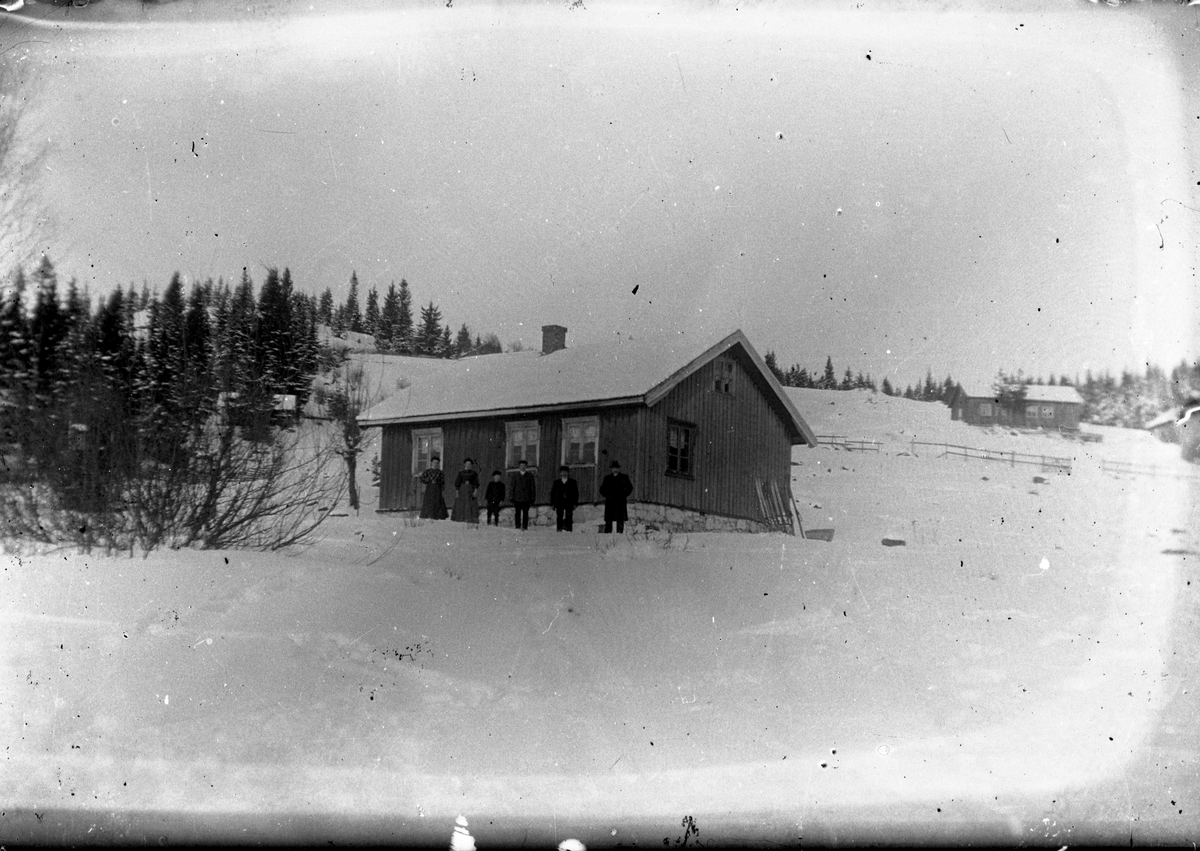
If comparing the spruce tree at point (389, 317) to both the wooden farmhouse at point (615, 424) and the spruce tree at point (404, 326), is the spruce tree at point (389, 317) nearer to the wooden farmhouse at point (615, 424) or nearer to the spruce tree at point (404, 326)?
the spruce tree at point (404, 326)

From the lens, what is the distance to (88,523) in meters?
3.88

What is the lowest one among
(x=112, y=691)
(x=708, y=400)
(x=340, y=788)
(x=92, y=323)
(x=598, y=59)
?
(x=340, y=788)

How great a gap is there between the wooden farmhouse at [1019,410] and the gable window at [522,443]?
1.72 metres

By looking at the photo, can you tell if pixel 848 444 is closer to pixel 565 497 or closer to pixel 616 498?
pixel 616 498

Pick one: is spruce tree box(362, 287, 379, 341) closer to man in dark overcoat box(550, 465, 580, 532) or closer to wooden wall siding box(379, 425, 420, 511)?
wooden wall siding box(379, 425, 420, 511)

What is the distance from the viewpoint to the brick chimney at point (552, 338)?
12.4 feet

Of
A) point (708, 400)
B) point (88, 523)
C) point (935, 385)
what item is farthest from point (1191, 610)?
point (88, 523)

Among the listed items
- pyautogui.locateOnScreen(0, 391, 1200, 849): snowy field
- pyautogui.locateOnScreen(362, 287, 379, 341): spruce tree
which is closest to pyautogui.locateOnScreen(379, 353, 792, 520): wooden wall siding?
pyautogui.locateOnScreen(0, 391, 1200, 849): snowy field

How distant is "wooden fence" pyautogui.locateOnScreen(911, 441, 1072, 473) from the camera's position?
12.5ft

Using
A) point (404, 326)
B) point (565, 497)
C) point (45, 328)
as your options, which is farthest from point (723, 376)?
point (45, 328)

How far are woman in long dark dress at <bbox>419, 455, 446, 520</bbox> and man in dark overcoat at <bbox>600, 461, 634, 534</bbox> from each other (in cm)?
64

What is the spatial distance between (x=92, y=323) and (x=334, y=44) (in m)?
1.55

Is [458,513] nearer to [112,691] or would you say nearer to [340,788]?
[340,788]

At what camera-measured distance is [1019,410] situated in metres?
3.86
